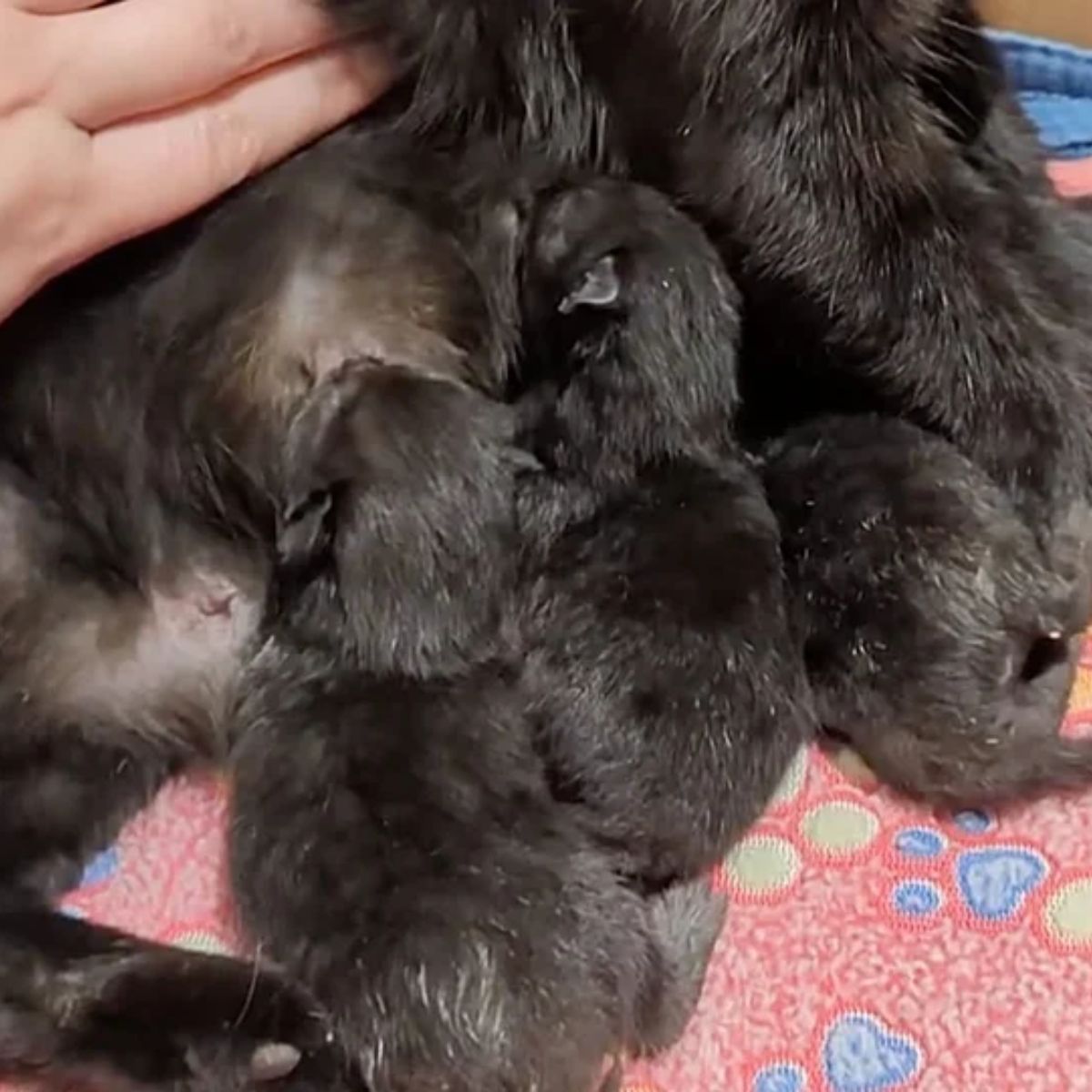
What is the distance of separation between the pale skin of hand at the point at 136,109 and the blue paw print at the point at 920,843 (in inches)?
20.3

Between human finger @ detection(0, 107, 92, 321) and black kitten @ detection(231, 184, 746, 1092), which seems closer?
black kitten @ detection(231, 184, 746, 1092)

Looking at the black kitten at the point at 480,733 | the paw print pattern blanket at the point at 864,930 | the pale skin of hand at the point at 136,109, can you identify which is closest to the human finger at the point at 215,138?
the pale skin of hand at the point at 136,109

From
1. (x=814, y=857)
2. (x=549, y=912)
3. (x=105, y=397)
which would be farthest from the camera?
(x=105, y=397)

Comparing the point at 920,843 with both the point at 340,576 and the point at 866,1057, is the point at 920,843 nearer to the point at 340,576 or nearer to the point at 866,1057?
the point at 866,1057

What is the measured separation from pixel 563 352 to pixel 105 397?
0.25 meters

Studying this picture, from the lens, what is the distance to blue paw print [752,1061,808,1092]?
1080 millimetres

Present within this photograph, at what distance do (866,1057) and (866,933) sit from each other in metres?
0.07

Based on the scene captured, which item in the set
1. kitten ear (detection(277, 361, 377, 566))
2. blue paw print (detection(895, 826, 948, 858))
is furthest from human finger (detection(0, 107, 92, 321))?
blue paw print (detection(895, 826, 948, 858))

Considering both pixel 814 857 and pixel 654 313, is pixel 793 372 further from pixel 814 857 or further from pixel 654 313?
pixel 814 857

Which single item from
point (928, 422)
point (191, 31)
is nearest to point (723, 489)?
point (928, 422)

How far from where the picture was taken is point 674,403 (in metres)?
1.21

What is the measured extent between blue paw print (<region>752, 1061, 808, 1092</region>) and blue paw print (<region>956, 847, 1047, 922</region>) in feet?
0.41

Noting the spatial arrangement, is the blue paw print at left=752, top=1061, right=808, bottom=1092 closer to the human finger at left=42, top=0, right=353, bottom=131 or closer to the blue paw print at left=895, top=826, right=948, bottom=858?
the blue paw print at left=895, top=826, right=948, bottom=858

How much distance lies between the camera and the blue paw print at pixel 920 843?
1.18 meters
